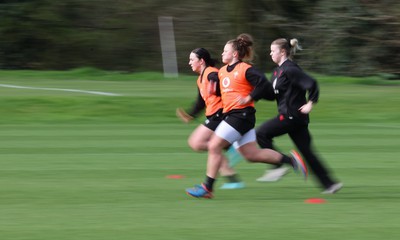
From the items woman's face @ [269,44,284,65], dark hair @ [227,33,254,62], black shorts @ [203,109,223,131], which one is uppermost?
dark hair @ [227,33,254,62]

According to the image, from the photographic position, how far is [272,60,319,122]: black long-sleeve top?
29.7 ft

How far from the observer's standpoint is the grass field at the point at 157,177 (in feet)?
24.7

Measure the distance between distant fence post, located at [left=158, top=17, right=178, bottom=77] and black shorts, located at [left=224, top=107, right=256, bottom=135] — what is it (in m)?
19.7

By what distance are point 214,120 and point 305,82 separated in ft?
3.66

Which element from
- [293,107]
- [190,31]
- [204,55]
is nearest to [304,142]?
[293,107]

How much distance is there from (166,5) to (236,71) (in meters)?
22.9

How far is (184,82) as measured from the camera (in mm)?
24906

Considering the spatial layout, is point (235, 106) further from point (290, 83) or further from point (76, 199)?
point (76, 199)

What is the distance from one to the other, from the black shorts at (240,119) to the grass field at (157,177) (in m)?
0.69

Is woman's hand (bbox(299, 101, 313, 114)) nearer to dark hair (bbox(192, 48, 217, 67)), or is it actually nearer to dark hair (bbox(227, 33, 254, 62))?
dark hair (bbox(227, 33, 254, 62))

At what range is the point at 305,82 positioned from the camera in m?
8.95

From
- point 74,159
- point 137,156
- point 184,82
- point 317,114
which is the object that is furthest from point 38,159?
point 184,82

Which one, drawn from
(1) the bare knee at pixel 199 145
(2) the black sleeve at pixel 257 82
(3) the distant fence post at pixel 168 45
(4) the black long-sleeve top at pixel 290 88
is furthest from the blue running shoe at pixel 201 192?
(3) the distant fence post at pixel 168 45

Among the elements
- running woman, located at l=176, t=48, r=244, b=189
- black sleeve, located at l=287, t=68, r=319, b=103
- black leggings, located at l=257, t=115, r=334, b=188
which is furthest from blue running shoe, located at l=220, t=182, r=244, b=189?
black sleeve, located at l=287, t=68, r=319, b=103
